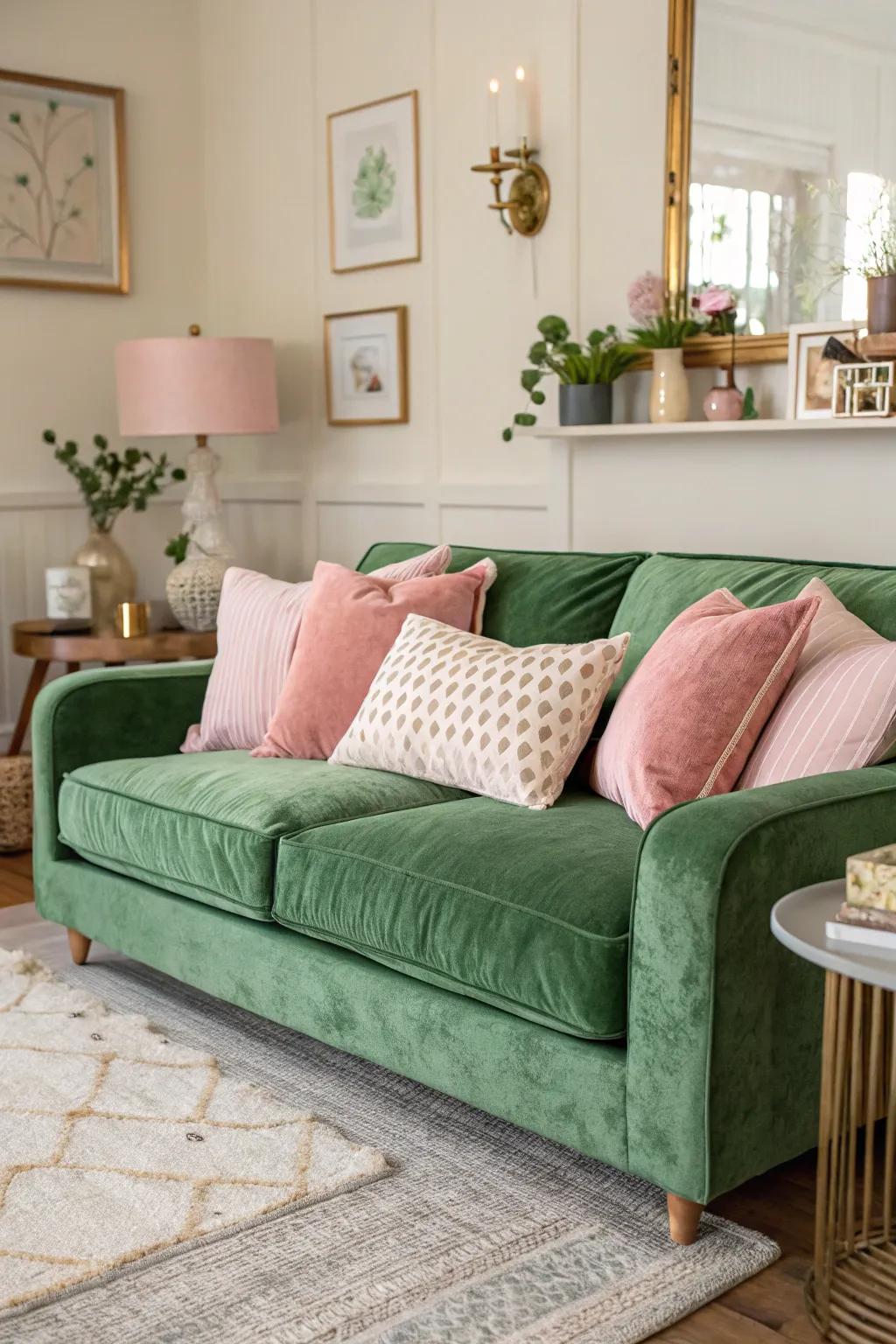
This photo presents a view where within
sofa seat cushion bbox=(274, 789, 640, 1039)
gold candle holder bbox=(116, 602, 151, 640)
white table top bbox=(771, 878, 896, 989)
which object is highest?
gold candle holder bbox=(116, 602, 151, 640)

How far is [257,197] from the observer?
476 centimetres

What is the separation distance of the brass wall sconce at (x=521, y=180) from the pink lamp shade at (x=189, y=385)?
869 mm

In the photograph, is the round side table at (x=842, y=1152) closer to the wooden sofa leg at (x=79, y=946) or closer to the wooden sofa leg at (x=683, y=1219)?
the wooden sofa leg at (x=683, y=1219)

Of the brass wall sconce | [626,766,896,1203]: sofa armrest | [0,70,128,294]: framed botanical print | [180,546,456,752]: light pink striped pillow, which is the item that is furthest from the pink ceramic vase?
[0,70,128,294]: framed botanical print

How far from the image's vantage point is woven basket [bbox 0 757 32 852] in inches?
155

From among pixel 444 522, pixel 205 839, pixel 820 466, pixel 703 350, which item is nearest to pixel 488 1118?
Answer: pixel 205 839

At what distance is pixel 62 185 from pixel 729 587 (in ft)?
9.67

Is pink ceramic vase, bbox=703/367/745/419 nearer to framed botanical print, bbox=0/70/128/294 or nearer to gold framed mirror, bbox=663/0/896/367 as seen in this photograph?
gold framed mirror, bbox=663/0/896/367

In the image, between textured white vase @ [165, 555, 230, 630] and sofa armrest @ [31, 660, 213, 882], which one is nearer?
sofa armrest @ [31, 660, 213, 882]

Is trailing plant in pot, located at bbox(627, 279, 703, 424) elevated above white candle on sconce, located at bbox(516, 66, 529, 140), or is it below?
below

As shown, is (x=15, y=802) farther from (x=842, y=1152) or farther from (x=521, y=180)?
(x=842, y=1152)

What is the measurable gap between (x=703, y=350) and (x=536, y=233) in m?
0.66

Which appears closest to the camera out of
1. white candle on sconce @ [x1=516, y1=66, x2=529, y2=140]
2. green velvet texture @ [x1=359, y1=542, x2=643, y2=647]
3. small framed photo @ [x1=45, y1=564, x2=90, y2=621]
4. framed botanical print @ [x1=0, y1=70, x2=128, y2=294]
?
green velvet texture @ [x1=359, y1=542, x2=643, y2=647]

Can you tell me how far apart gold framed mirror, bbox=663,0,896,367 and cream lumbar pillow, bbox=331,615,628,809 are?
108 centimetres
